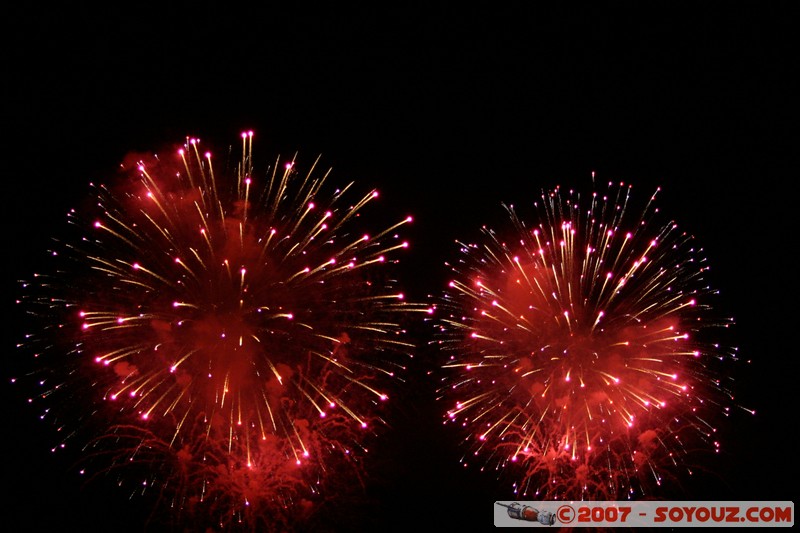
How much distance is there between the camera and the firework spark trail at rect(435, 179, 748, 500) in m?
7.39

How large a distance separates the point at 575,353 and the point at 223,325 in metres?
4.23

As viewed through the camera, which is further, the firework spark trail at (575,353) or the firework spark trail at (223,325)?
the firework spark trail at (575,353)

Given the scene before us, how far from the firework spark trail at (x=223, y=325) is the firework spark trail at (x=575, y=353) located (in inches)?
41.4

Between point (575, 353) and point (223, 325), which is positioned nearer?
point (223, 325)

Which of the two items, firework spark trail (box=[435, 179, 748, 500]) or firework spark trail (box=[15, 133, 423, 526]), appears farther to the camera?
firework spark trail (box=[435, 179, 748, 500])

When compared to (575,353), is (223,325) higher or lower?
higher

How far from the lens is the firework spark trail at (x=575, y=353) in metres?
7.39

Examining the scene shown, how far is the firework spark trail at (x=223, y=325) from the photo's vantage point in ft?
22.8

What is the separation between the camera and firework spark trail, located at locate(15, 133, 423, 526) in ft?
22.8

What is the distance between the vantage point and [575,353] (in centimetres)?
751

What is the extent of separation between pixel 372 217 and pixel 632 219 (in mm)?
3330

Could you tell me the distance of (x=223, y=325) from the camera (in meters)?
7.05

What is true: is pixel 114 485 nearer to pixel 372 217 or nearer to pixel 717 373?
pixel 372 217

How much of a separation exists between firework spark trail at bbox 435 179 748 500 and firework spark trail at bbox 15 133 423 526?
105 cm
